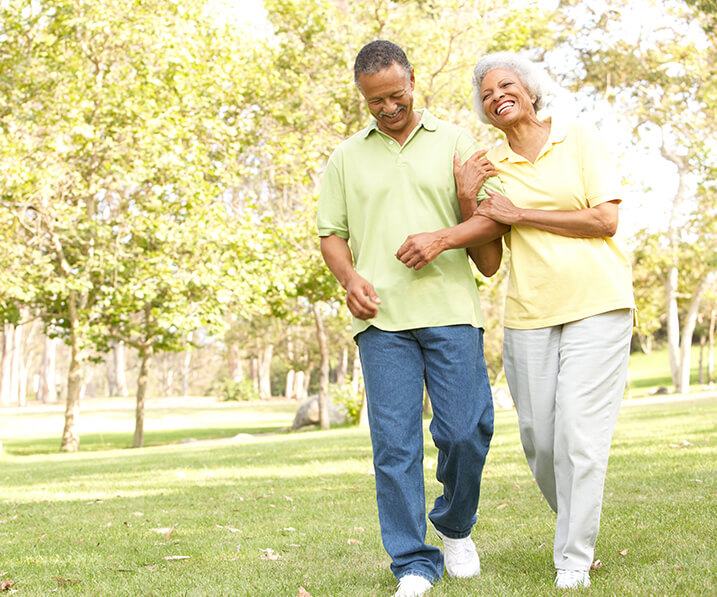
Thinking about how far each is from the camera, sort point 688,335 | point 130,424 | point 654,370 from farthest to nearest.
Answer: point 654,370, point 130,424, point 688,335

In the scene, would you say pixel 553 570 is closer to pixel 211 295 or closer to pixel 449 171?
pixel 449 171

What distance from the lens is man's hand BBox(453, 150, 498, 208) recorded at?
3.98m

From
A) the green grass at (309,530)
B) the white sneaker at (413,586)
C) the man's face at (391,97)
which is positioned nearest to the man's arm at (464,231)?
the man's face at (391,97)

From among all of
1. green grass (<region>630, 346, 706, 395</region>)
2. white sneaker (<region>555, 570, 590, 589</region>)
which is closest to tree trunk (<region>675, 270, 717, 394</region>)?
green grass (<region>630, 346, 706, 395</region>)

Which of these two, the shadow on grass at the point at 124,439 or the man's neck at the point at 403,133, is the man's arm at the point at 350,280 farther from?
the shadow on grass at the point at 124,439

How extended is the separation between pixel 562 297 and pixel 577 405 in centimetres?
49

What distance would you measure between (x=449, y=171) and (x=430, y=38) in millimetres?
15931

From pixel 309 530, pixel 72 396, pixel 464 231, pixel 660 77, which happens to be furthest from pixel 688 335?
pixel 464 231

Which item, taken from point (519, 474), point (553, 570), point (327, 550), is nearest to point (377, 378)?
point (553, 570)

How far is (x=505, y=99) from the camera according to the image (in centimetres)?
418

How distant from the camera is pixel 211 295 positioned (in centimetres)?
1961

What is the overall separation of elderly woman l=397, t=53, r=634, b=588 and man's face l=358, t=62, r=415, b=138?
35cm

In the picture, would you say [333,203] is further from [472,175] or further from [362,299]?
[472,175]

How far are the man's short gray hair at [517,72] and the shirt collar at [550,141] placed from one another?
156 millimetres
